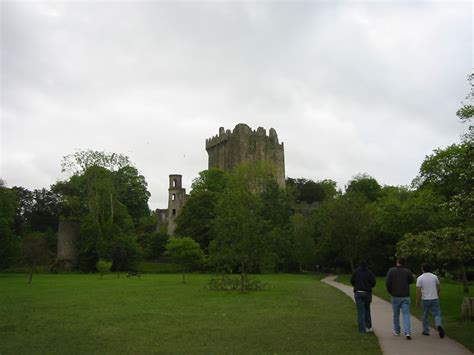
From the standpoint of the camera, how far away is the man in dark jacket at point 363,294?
465 inches

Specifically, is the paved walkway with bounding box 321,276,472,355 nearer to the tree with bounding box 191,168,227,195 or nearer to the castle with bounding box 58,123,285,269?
the tree with bounding box 191,168,227,195

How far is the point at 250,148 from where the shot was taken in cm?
9262

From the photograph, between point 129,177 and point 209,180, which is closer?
point 129,177

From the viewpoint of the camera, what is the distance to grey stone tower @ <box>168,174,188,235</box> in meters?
80.2

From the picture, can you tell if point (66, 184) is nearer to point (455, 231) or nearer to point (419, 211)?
point (419, 211)

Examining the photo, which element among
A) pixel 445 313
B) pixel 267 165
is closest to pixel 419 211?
pixel 445 313

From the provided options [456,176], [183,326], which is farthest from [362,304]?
[456,176]

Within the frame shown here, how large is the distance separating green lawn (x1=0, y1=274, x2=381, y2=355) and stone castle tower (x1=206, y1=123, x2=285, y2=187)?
71815mm

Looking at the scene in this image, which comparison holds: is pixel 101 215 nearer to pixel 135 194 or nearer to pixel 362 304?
pixel 135 194

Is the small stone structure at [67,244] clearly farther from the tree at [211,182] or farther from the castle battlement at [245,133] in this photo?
the castle battlement at [245,133]

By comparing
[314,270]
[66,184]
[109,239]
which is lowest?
[314,270]

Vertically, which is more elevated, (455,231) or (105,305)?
(455,231)

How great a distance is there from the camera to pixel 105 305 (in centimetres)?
1867

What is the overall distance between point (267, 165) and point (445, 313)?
197 ft
